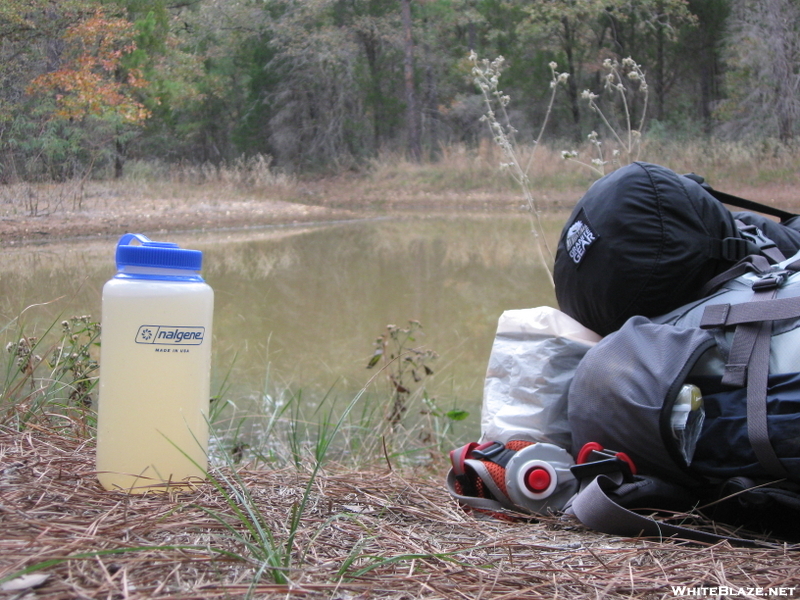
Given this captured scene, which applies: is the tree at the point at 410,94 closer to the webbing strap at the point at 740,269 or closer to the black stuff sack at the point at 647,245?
the black stuff sack at the point at 647,245

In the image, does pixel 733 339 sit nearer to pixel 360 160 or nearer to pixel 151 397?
pixel 151 397

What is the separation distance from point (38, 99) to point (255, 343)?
6.23ft

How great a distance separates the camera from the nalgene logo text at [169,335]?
121 centimetres

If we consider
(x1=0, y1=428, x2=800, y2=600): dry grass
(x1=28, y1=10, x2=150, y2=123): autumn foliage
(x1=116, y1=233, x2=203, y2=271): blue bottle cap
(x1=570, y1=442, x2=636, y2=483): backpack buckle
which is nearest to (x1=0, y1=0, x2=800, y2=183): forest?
(x1=28, y1=10, x2=150, y2=123): autumn foliage

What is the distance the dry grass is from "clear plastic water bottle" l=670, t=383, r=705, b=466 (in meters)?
0.17

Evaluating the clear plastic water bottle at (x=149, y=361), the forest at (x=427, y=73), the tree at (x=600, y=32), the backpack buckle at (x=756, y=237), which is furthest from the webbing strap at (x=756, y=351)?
the tree at (x=600, y=32)

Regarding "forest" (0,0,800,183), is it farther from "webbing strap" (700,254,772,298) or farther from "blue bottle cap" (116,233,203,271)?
"webbing strap" (700,254,772,298)

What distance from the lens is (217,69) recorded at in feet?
54.2

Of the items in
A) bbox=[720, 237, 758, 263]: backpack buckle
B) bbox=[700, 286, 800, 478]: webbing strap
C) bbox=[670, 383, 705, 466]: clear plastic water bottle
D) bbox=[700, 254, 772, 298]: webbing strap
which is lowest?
bbox=[670, 383, 705, 466]: clear plastic water bottle

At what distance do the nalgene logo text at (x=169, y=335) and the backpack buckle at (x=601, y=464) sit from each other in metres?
0.73

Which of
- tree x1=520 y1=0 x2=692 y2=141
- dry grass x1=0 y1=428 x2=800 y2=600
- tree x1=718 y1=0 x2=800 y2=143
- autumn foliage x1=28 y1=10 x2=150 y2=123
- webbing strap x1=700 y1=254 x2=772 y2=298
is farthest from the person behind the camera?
tree x1=520 y1=0 x2=692 y2=141

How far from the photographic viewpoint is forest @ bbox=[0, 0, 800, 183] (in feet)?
40.1

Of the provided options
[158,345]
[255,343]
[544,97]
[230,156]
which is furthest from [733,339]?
[544,97]

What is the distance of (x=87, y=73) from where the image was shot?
16.6ft
